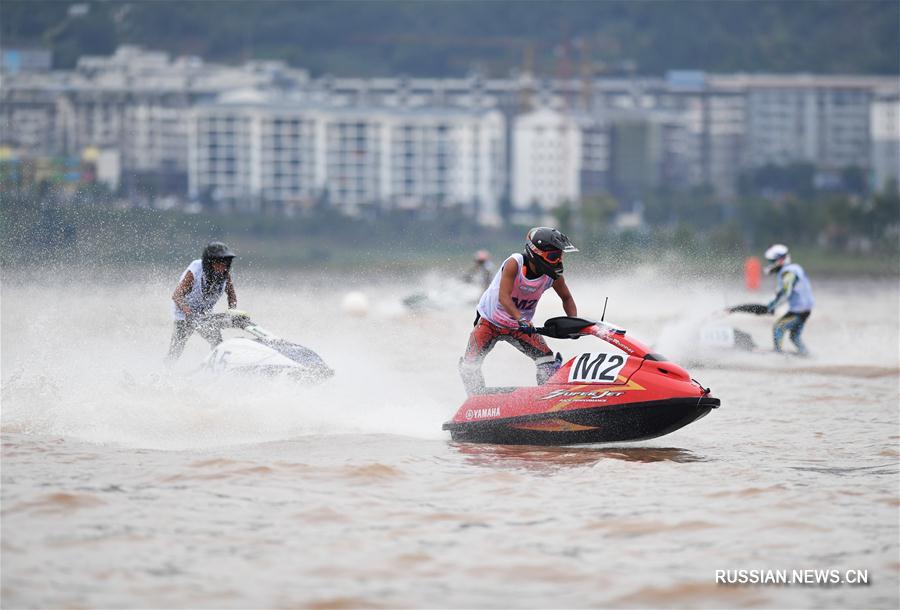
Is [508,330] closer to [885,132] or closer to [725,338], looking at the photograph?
[725,338]

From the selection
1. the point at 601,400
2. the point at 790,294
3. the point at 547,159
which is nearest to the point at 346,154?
the point at 547,159

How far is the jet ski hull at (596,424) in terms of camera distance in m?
12.0

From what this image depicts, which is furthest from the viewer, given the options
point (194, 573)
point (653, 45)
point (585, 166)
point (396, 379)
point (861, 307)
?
point (653, 45)

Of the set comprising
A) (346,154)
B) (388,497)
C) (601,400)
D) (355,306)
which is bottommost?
(388,497)

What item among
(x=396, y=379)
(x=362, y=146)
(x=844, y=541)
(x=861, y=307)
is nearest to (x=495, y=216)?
(x=362, y=146)

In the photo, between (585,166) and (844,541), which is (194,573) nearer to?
(844,541)

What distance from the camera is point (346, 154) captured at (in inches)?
5487

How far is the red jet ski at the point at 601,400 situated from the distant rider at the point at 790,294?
818 cm

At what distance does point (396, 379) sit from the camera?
18234 mm

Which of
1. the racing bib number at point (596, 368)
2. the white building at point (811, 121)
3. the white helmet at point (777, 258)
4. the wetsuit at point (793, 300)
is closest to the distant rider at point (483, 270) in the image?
the wetsuit at point (793, 300)

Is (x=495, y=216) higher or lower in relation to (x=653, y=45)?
lower

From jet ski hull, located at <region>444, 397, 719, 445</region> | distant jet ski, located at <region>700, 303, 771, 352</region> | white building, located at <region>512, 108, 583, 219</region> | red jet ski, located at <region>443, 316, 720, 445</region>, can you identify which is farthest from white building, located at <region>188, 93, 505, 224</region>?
red jet ski, located at <region>443, 316, 720, 445</region>

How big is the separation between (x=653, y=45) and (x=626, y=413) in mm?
180439

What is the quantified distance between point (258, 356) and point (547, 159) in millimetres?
132003
